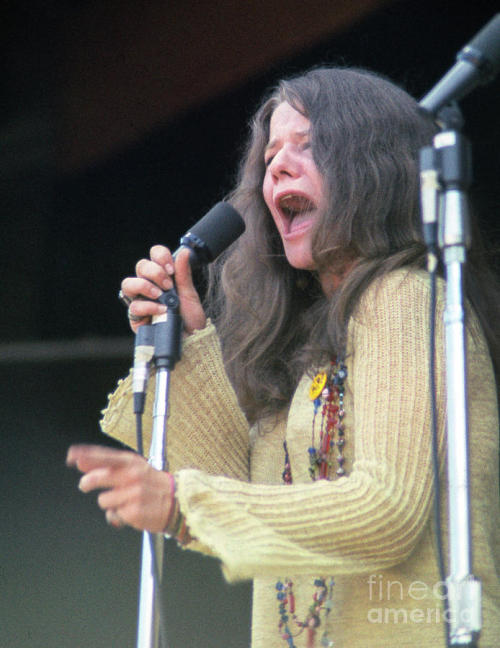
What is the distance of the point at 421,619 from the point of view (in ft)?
5.02

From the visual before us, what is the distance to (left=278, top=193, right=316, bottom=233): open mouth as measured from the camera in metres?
1.97

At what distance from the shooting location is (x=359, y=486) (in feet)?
4.62

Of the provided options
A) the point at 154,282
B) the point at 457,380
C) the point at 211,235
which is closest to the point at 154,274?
the point at 154,282

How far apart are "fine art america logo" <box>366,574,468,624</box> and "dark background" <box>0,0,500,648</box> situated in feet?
5.67

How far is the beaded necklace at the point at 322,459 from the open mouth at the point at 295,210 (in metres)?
0.36

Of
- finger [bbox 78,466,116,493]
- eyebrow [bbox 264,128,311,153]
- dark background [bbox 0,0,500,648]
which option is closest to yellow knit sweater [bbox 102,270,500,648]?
finger [bbox 78,466,116,493]

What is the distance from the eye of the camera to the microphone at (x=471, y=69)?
1317 millimetres

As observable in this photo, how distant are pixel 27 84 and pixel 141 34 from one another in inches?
16.4

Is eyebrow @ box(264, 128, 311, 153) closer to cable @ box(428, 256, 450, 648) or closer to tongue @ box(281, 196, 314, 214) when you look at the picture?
tongue @ box(281, 196, 314, 214)

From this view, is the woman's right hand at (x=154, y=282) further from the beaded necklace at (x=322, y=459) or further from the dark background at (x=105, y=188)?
the dark background at (x=105, y=188)

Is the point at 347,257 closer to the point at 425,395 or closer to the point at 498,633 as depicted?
the point at 425,395

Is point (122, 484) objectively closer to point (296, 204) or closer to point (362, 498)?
point (362, 498)

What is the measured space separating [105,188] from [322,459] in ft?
6.52

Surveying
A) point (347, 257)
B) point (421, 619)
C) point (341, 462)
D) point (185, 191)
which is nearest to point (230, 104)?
point (185, 191)
